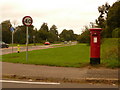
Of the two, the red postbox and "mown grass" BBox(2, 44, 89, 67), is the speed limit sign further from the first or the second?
the red postbox

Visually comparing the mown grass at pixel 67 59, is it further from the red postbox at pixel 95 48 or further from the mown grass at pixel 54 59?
the red postbox at pixel 95 48

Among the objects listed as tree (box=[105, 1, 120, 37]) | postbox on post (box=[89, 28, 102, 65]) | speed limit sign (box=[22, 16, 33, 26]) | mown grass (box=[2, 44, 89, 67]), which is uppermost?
tree (box=[105, 1, 120, 37])

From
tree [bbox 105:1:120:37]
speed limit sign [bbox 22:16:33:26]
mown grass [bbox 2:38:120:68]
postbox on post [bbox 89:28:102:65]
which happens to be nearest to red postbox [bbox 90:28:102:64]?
postbox on post [bbox 89:28:102:65]

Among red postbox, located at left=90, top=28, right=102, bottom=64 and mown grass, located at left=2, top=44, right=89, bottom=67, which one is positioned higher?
red postbox, located at left=90, top=28, right=102, bottom=64

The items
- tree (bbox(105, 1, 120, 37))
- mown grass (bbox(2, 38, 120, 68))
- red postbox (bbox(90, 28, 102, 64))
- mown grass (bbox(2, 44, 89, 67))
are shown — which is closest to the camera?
red postbox (bbox(90, 28, 102, 64))

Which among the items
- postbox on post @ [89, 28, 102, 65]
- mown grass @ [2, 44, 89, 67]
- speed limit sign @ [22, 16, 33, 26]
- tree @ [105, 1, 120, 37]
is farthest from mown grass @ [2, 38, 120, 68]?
tree @ [105, 1, 120, 37]

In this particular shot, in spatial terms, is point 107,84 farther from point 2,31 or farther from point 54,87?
point 2,31

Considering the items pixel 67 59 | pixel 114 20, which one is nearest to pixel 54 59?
pixel 67 59

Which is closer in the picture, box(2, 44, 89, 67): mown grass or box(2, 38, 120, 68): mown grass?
box(2, 38, 120, 68): mown grass

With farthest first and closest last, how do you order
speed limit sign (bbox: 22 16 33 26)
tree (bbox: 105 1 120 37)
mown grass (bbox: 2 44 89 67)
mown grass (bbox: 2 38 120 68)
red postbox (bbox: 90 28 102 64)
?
tree (bbox: 105 1 120 37) < speed limit sign (bbox: 22 16 33 26) < mown grass (bbox: 2 44 89 67) < mown grass (bbox: 2 38 120 68) < red postbox (bbox: 90 28 102 64)

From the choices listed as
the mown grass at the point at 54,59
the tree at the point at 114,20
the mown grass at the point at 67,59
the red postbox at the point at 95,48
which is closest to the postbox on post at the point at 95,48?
the red postbox at the point at 95,48

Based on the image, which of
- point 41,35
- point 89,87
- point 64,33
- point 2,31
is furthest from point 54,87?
point 64,33

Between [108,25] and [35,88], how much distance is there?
42253 millimetres

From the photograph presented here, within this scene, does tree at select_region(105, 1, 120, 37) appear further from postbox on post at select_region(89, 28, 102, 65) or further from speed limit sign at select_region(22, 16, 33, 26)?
postbox on post at select_region(89, 28, 102, 65)
